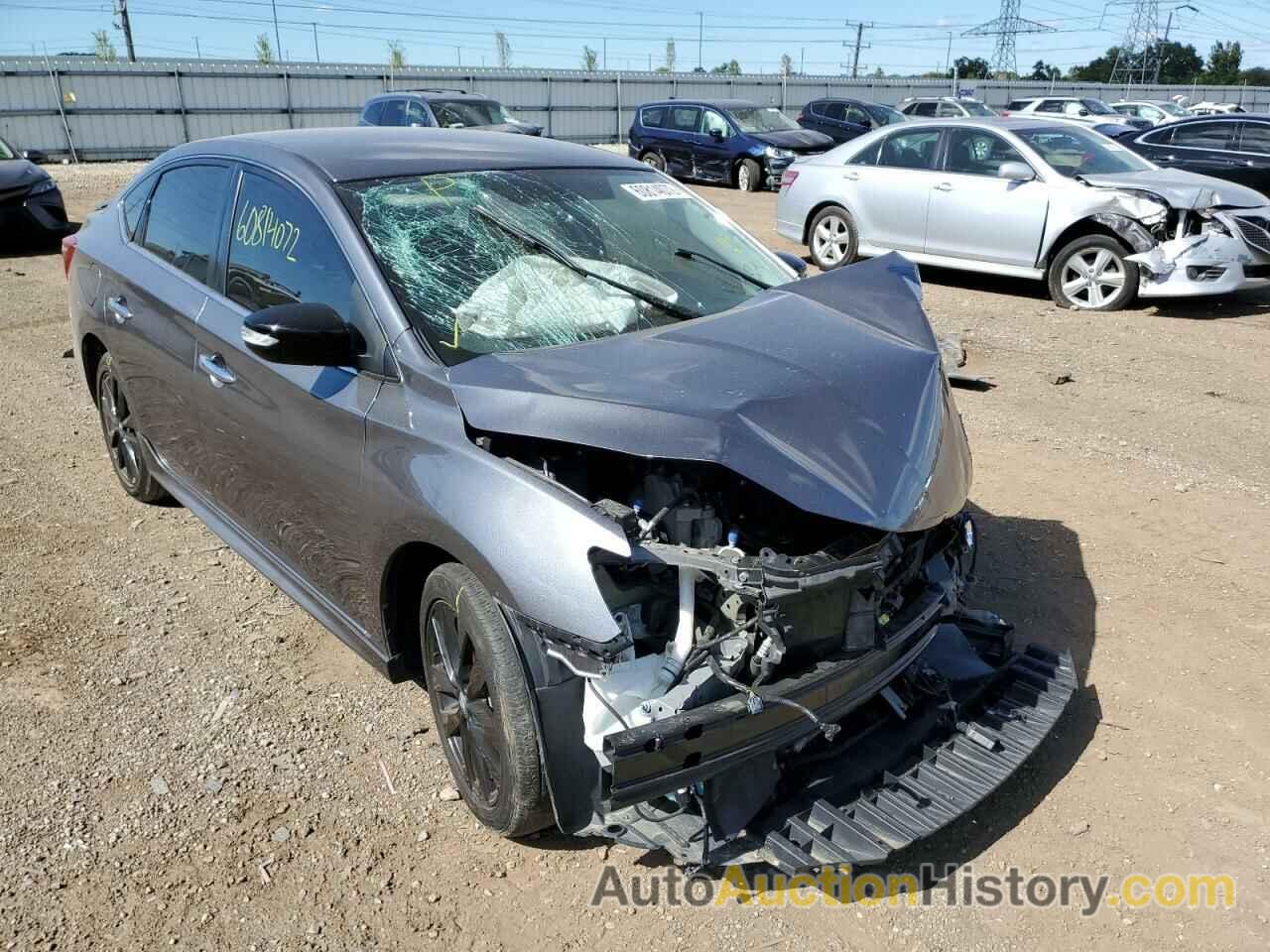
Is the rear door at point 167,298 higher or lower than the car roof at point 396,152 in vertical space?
lower

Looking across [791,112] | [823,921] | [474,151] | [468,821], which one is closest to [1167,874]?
[823,921]

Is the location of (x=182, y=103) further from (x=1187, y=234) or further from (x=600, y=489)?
(x=600, y=489)

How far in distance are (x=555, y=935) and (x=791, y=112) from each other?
120 feet

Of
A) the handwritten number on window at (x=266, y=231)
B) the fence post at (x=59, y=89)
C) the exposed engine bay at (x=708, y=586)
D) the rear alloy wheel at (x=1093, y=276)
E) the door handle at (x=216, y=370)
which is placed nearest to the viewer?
the exposed engine bay at (x=708, y=586)

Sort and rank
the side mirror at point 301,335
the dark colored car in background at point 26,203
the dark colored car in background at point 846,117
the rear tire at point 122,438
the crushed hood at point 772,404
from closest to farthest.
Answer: the crushed hood at point 772,404 < the side mirror at point 301,335 < the rear tire at point 122,438 < the dark colored car in background at point 26,203 < the dark colored car in background at point 846,117

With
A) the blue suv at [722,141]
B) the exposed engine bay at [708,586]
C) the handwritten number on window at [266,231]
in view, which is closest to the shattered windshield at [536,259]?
the handwritten number on window at [266,231]

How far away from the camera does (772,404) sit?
8.71ft

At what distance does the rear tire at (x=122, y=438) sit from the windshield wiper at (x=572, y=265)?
2271 mm

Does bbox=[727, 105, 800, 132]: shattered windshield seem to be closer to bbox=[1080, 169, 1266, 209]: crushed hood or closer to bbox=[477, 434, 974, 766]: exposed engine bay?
bbox=[1080, 169, 1266, 209]: crushed hood

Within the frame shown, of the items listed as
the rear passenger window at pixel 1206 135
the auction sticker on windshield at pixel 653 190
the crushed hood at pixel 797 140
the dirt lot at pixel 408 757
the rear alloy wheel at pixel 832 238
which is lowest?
the dirt lot at pixel 408 757

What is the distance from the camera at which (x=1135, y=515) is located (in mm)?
4902

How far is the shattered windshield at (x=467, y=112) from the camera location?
1705 cm

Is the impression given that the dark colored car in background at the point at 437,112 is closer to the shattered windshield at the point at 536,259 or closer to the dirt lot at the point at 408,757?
the dirt lot at the point at 408,757

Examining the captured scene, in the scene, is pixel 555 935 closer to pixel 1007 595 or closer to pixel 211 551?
pixel 1007 595
